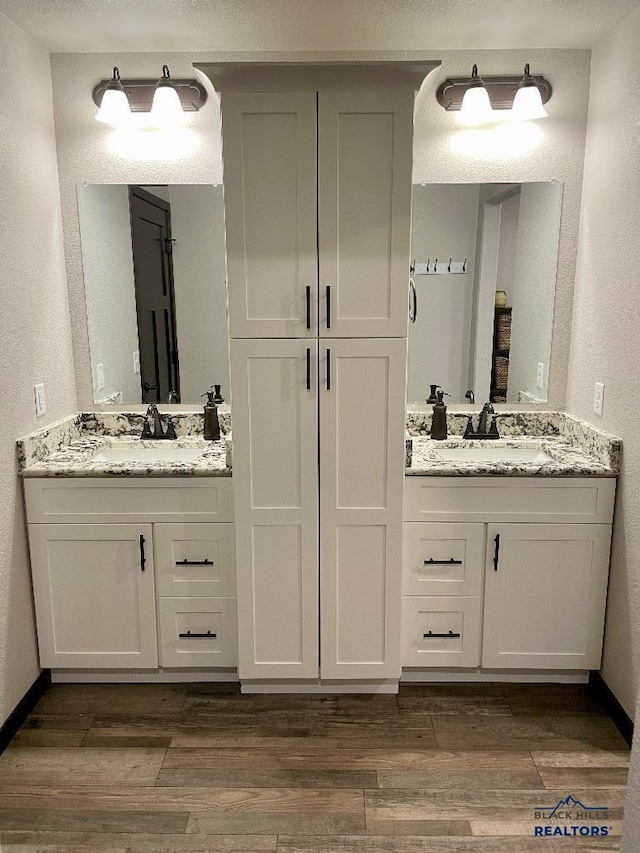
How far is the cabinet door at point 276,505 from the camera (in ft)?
7.24

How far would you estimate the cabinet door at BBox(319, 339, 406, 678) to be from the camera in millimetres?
2211

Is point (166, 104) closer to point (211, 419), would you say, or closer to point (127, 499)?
point (211, 419)

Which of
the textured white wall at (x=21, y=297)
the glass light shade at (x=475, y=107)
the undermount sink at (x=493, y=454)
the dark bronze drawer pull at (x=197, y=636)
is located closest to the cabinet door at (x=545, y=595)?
the undermount sink at (x=493, y=454)

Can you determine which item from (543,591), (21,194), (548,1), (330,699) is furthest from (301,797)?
(548,1)

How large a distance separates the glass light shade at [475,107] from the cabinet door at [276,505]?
1254mm

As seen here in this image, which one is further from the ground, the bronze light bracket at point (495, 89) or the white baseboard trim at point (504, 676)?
the bronze light bracket at point (495, 89)

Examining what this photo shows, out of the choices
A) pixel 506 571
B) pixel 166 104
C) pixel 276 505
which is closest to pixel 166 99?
pixel 166 104

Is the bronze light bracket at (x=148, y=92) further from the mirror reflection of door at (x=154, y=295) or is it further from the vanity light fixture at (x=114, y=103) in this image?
the mirror reflection of door at (x=154, y=295)

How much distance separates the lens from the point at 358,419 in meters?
2.24

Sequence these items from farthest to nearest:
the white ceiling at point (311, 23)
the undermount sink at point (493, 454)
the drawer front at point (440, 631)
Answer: the undermount sink at point (493, 454), the drawer front at point (440, 631), the white ceiling at point (311, 23)

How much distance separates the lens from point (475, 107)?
253 centimetres

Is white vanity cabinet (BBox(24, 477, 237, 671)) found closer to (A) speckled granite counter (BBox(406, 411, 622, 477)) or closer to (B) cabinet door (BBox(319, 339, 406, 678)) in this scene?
(B) cabinet door (BBox(319, 339, 406, 678))

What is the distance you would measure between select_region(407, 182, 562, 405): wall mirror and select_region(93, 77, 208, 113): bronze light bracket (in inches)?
38.5

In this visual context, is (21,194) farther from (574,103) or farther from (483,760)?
(483,760)
